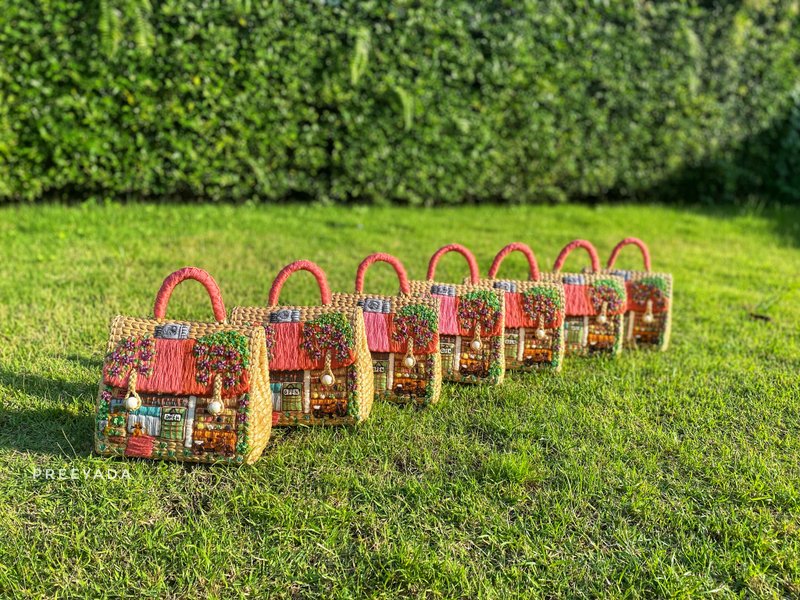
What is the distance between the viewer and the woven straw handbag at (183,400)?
2.84m

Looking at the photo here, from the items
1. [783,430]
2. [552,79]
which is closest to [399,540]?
[783,430]

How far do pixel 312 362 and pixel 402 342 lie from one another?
49cm

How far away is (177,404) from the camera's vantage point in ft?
9.43

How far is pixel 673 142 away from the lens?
9.67 meters

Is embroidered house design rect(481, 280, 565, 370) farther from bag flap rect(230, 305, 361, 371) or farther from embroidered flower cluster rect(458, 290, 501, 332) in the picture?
bag flap rect(230, 305, 361, 371)

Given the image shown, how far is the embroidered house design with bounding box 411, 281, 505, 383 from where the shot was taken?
3641 mm

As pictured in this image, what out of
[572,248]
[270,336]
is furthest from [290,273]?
[572,248]

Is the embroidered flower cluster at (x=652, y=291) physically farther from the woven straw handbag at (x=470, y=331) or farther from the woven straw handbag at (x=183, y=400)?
the woven straw handbag at (x=183, y=400)

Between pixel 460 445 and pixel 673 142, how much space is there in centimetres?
782

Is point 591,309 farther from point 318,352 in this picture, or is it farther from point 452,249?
point 318,352

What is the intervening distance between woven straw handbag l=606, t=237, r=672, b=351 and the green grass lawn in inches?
6.0

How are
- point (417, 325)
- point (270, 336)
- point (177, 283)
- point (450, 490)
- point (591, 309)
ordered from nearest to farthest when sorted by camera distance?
point (450, 490), point (177, 283), point (270, 336), point (417, 325), point (591, 309)

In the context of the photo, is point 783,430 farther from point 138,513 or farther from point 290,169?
point 290,169

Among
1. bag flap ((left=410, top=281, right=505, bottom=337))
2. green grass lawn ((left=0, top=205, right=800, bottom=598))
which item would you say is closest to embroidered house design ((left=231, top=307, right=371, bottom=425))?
green grass lawn ((left=0, top=205, right=800, bottom=598))
